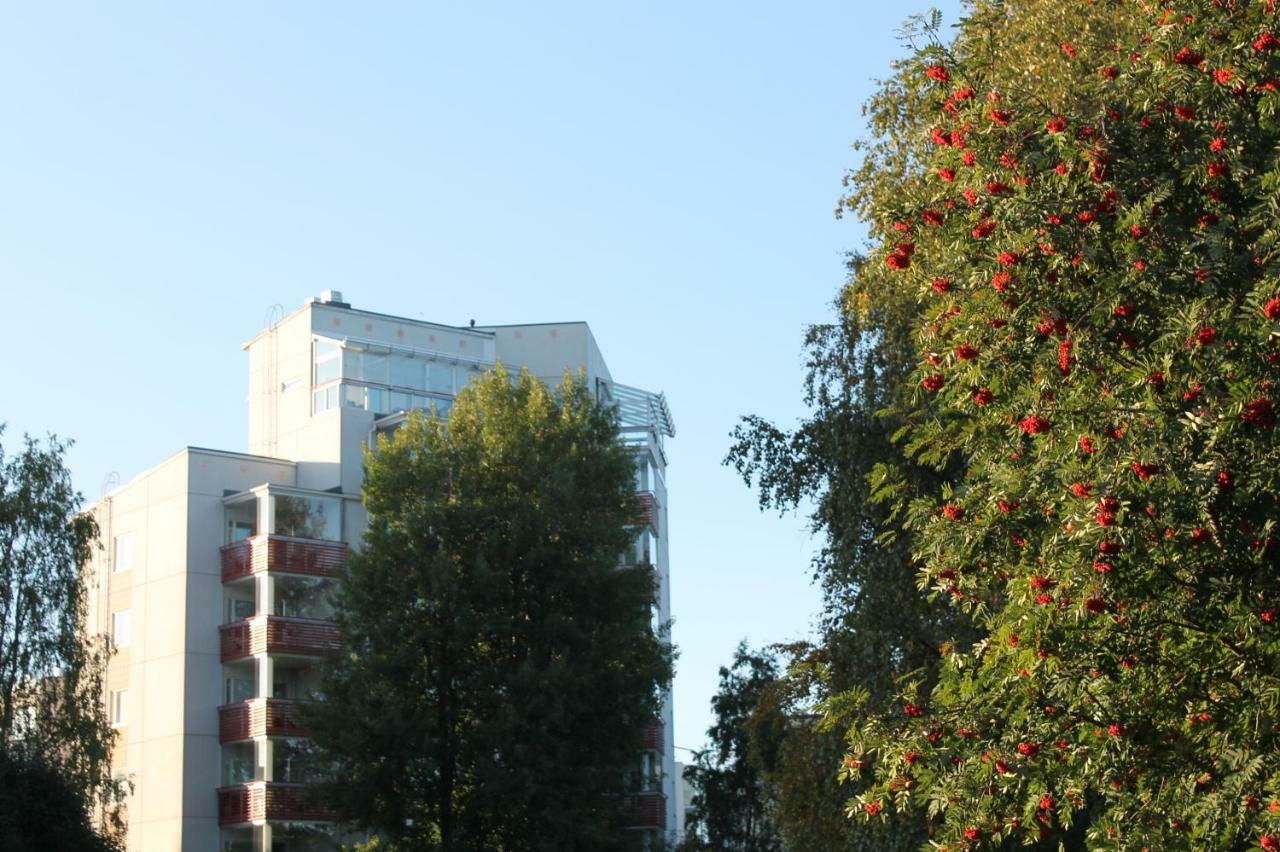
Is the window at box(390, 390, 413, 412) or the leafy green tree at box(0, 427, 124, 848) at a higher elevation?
the window at box(390, 390, 413, 412)

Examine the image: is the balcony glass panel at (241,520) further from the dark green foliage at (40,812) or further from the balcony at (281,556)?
the dark green foliage at (40,812)

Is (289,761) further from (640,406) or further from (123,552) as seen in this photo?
(640,406)

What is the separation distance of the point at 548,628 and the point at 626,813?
5003 millimetres

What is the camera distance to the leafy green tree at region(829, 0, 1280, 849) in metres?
12.0

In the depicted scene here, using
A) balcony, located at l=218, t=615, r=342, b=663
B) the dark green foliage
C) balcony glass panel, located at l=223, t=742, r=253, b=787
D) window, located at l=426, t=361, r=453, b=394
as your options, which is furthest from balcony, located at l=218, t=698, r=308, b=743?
window, located at l=426, t=361, r=453, b=394

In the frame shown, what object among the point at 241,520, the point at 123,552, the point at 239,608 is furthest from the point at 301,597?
the point at 123,552

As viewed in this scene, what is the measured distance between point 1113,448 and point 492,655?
30117 millimetres

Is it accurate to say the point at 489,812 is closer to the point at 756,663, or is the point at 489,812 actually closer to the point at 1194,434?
the point at 1194,434

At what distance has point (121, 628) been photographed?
5572cm

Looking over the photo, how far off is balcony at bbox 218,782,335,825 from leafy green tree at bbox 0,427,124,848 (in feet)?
16.1

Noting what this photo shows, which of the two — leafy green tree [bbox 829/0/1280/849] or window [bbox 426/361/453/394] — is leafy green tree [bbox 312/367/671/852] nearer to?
window [bbox 426/361/453/394]

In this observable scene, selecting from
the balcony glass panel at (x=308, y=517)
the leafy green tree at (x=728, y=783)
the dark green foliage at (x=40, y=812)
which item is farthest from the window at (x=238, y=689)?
the leafy green tree at (x=728, y=783)

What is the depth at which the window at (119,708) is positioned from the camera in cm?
5441

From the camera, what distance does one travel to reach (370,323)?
2301 inches
